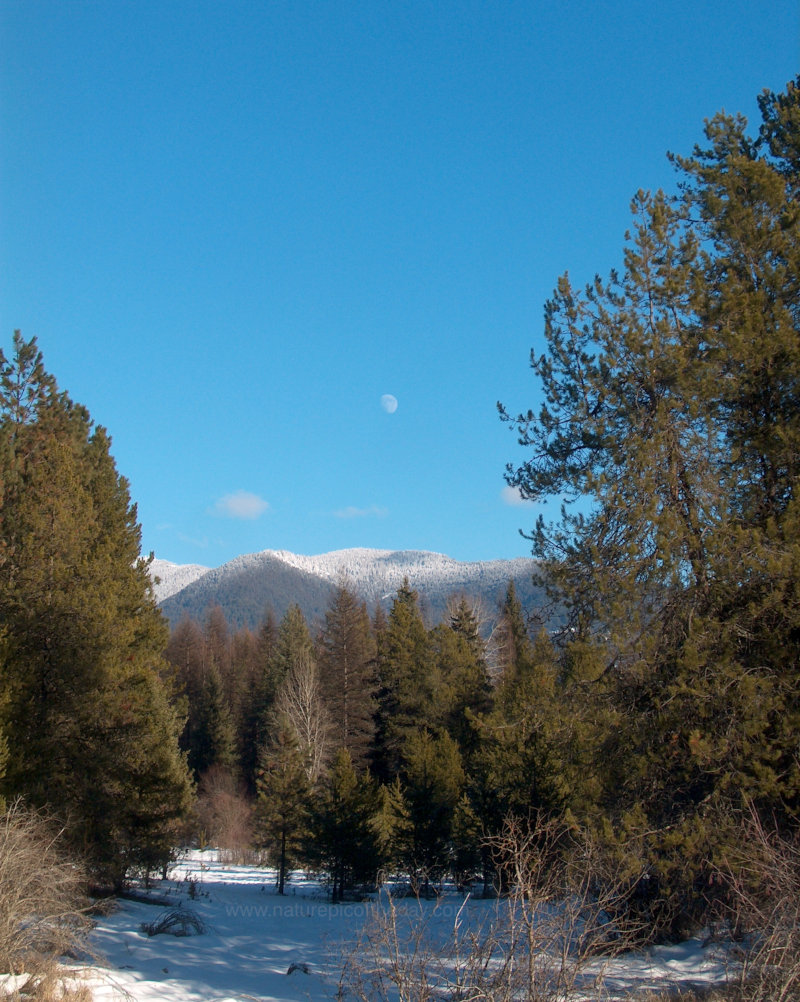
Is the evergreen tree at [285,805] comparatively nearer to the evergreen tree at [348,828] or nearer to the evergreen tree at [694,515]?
the evergreen tree at [348,828]

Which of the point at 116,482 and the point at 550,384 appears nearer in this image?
the point at 550,384

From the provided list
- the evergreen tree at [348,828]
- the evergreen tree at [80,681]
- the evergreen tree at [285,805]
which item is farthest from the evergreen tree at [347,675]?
the evergreen tree at [80,681]

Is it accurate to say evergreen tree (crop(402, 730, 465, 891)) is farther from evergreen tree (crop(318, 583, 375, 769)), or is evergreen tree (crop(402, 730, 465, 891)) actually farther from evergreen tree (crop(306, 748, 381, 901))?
evergreen tree (crop(318, 583, 375, 769))

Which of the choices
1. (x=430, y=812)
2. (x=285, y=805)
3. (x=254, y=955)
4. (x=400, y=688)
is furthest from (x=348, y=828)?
(x=400, y=688)

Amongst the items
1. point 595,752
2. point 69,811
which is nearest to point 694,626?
point 595,752

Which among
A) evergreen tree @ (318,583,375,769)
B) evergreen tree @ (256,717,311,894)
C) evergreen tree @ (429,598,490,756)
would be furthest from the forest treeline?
evergreen tree @ (318,583,375,769)

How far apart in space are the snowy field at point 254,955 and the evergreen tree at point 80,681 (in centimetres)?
213

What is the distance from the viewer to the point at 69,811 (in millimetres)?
16953

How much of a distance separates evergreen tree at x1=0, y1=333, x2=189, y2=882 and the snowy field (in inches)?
83.7

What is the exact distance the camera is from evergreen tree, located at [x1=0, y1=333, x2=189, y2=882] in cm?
1703

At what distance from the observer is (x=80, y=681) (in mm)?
17391

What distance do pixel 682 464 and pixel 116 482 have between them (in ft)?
59.6

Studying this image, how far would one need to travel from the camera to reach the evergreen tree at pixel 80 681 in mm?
17031

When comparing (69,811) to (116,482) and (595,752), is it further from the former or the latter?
(595,752)
